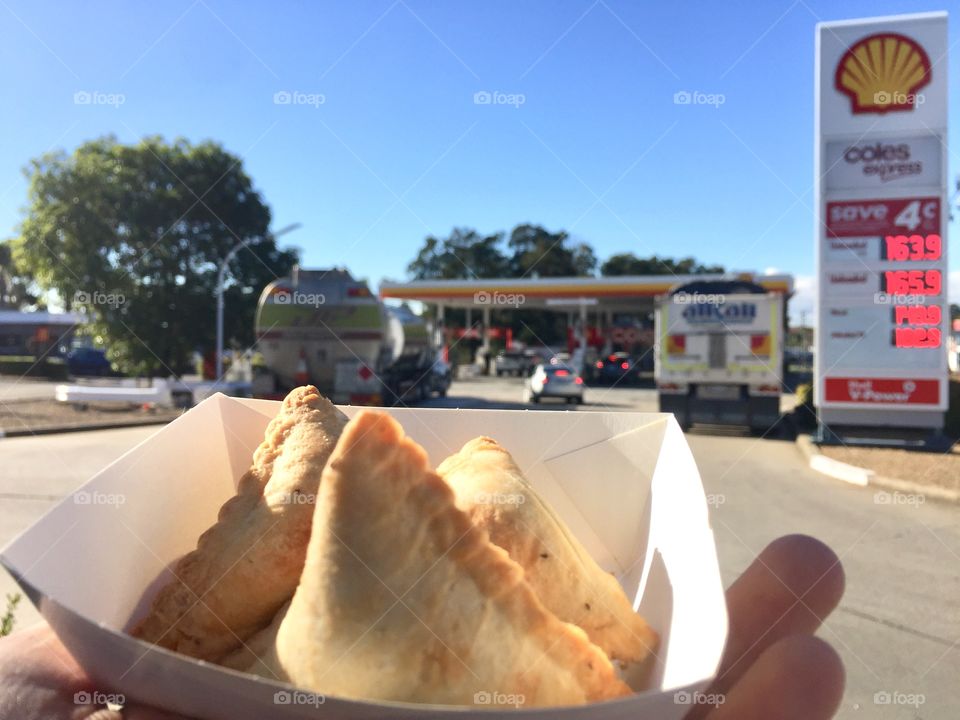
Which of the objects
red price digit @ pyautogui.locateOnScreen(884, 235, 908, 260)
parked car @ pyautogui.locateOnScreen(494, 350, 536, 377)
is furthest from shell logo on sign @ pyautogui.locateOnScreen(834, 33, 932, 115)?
parked car @ pyautogui.locateOnScreen(494, 350, 536, 377)

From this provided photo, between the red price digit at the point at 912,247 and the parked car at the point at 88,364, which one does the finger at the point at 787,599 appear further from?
the parked car at the point at 88,364

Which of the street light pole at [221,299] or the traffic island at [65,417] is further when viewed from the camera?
the street light pole at [221,299]

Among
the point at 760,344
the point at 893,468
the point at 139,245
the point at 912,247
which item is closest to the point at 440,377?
the point at 139,245

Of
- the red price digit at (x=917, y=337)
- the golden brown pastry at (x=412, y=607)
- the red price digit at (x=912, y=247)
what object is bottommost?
the golden brown pastry at (x=412, y=607)

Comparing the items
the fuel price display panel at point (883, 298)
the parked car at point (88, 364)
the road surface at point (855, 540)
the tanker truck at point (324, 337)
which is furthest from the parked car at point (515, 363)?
the fuel price display panel at point (883, 298)

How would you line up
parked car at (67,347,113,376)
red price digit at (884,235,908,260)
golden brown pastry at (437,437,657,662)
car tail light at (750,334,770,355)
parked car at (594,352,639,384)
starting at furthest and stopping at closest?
parked car at (67,347,113,376) < parked car at (594,352,639,384) < car tail light at (750,334,770,355) < red price digit at (884,235,908,260) < golden brown pastry at (437,437,657,662)

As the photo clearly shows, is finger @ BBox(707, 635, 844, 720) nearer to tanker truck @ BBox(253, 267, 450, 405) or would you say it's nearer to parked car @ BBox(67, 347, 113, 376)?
tanker truck @ BBox(253, 267, 450, 405)

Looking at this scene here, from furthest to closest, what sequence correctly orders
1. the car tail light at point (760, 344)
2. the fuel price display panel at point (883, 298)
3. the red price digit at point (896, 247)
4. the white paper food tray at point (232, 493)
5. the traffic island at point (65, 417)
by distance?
the car tail light at point (760, 344), the traffic island at point (65, 417), the red price digit at point (896, 247), the fuel price display panel at point (883, 298), the white paper food tray at point (232, 493)
